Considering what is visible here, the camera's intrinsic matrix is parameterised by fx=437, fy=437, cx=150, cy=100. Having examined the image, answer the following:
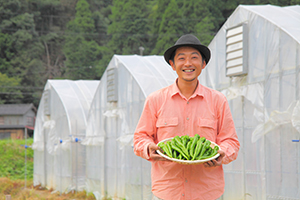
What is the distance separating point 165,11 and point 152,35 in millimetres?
2808

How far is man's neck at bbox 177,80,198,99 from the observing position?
3.44 m

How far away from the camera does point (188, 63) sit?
3.35 m

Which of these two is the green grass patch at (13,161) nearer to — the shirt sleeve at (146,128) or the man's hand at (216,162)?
the shirt sleeve at (146,128)

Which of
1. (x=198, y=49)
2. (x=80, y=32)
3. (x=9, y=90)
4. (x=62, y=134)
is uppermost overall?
(x=80, y=32)

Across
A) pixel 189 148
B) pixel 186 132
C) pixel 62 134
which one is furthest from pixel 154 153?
pixel 62 134

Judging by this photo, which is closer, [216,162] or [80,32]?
[216,162]

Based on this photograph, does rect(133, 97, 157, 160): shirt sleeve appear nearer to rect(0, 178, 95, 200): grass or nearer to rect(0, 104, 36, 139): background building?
rect(0, 178, 95, 200): grass

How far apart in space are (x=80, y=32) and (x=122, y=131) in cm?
3589

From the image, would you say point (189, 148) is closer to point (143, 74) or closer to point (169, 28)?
point (143, 74)

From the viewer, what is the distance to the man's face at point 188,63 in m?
3.37

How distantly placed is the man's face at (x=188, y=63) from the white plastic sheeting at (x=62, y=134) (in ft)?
42.8

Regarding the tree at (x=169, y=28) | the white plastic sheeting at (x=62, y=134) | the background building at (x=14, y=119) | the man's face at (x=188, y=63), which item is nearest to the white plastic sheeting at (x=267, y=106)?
the man's face at (x=188, y=63)

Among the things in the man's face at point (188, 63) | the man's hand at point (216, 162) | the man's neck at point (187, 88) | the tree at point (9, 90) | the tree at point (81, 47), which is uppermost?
the tree at point (81, 47)

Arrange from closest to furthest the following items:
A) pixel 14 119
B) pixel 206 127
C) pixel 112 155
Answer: pixel 206 127, pixel 112 155, pixel 14 119
